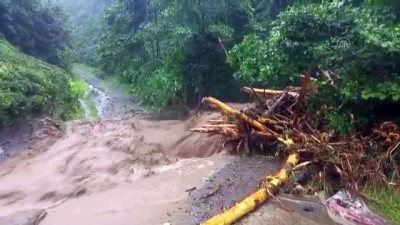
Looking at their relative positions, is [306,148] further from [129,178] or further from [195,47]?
[195,47]

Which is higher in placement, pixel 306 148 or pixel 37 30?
pixel 37 30

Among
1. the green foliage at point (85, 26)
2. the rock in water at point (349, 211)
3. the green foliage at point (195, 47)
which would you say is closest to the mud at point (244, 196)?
the rock in water at point (349, 211)

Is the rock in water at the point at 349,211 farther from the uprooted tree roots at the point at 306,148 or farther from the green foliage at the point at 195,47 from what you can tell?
the green foliage at the point at 195,47

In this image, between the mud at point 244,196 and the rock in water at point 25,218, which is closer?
the mud at point 244,196

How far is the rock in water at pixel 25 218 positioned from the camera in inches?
255

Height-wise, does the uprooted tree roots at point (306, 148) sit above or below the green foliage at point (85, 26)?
below

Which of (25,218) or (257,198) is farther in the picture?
(25,218)

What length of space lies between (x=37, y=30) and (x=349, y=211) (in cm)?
2610

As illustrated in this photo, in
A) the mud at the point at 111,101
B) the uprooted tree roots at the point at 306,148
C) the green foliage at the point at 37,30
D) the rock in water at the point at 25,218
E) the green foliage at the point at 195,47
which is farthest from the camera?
the green foliage at the point at 37,30

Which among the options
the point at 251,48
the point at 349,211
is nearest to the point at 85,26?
the point at 251,48

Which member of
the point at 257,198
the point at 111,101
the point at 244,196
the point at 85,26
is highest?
the point at 85,26

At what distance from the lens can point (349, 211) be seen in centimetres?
530

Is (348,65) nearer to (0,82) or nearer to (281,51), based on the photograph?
(281,51)

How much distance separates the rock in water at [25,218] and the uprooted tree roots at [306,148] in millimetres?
3176
